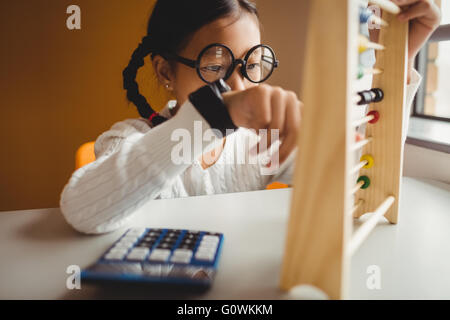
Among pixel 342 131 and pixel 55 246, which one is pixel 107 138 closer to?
pixel 55 246

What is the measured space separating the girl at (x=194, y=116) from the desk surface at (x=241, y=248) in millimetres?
55

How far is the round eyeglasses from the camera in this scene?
787 millimetres

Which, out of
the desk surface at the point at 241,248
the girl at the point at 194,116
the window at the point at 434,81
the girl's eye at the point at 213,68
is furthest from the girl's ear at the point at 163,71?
the window at the point at 434,81

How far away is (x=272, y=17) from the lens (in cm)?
184

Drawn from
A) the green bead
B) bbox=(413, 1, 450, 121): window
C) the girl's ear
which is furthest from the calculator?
bbox=(413, 1, 450, 121): window

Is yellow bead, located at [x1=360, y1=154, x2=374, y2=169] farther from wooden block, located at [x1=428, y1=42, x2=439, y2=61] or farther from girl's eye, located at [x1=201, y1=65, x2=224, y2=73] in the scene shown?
wooden block, located at [x1=428, y1=42, x2=439, y2=61]

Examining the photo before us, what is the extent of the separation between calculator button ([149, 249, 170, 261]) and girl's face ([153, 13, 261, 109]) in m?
0.51

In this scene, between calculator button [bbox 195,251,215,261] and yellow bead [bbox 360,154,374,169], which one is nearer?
calculator button [bbox 195,251,215,261]

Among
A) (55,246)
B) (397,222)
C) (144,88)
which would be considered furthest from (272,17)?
(55,246)

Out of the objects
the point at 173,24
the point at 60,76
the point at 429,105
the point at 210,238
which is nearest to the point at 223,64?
the point at 173,24

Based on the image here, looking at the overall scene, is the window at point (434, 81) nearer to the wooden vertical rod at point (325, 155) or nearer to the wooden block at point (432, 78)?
the wooden block at point (432, 78)

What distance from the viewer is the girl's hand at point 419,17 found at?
51cm

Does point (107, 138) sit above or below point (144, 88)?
below
